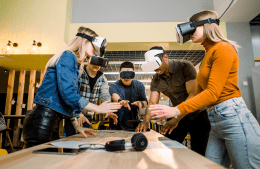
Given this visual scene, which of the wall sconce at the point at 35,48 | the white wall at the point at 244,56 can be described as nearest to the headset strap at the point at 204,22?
the white wall at the point at 244,56

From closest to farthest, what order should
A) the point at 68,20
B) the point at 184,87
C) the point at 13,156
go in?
the point at 13,156, the point at 184,87, the point at 68,20

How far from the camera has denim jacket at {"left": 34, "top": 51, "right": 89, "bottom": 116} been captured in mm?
1084

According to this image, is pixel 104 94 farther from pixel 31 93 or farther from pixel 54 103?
pixel 31 93

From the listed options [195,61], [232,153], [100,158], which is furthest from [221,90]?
[195,61]

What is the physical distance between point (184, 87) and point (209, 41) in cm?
80

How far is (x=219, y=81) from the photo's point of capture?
946 millimetres

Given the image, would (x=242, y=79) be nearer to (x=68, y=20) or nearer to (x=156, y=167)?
(x=156, y=167)

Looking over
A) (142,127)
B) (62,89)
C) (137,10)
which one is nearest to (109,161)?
Result: (62,89)

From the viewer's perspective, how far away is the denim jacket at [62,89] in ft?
3.56

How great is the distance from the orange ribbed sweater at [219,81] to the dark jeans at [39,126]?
87 centimetres

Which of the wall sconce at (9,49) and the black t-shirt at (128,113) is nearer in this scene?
the black t-shirt at (128,113)

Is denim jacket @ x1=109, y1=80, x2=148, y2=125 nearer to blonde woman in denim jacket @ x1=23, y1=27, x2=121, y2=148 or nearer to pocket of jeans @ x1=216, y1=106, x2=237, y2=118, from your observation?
blonde woman in denim jacket @ x1=23, y1=27, x2=121, y2=148

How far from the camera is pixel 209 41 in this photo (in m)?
1.14

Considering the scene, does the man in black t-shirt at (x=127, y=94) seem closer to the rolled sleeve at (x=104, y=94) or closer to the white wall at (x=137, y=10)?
the rolled sleeve at (x=104, y=94)
